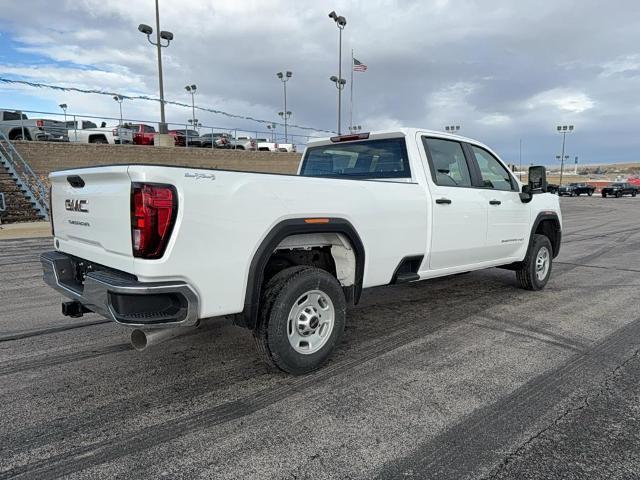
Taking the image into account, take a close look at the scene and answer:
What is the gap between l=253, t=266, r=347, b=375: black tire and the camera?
11.4ft

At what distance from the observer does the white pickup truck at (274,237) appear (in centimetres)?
289

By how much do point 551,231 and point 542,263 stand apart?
0.64m

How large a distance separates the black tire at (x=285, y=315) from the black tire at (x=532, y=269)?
3740 millimetres

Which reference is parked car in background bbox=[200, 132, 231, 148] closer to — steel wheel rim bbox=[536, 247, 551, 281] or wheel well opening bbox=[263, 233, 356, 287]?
steel wheel rim bbox=[536, 247, 551, 281]

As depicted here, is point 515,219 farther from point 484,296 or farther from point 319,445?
point 319,445

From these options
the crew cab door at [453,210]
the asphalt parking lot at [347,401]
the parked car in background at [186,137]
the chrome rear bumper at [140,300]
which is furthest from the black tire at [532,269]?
the parked car in background at [186,137]

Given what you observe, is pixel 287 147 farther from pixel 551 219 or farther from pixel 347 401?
pixel 347 401

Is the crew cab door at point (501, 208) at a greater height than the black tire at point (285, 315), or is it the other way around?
the crew cab door at point (501, 208)

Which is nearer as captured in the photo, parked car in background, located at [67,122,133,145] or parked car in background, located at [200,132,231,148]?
parked car in background, located at [67,122,133,145]

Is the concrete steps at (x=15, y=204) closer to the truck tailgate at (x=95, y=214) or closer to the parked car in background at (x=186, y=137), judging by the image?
the parked car in background at (x=186, y=137)

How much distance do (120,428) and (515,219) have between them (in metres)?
4.99

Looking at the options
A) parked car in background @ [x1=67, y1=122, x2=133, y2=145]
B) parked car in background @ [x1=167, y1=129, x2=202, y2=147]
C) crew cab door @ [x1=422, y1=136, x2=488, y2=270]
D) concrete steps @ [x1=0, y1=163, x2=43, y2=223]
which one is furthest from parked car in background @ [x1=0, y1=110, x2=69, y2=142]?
crew cab door @ [x1=422, y1=136, x2=488, y2=270]

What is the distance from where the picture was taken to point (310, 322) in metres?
3.77

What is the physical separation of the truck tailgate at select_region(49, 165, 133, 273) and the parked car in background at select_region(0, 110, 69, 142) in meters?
20.8
